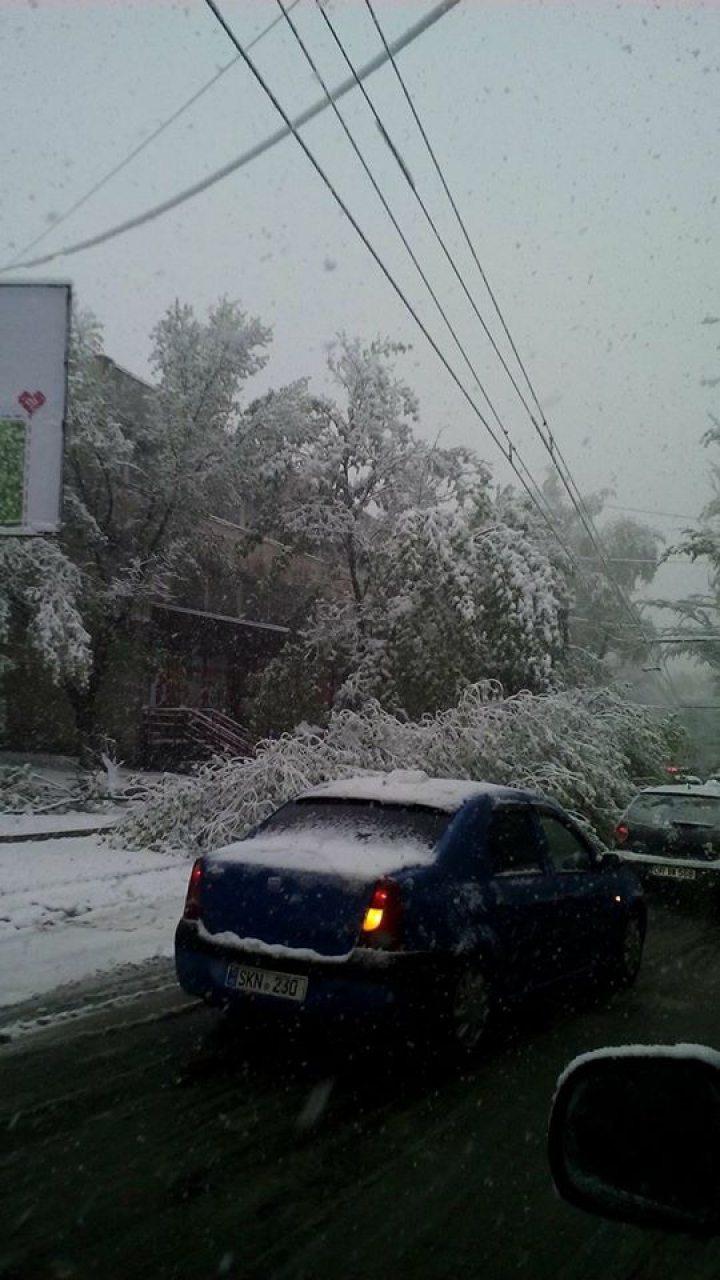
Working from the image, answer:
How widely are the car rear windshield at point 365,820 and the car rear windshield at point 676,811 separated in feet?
22.5

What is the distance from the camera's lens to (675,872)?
11.7m

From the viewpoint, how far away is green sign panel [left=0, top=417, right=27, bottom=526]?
422 inches

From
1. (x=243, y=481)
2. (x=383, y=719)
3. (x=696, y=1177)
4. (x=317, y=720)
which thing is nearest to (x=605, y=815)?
(x=383, y=719)

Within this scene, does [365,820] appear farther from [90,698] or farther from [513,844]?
[90,698]

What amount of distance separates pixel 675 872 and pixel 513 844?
6.04 m

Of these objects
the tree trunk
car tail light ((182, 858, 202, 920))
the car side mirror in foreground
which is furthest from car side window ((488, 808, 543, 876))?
the tree trunk

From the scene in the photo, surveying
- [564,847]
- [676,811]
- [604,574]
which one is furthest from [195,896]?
[604,574]

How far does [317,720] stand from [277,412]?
7592 millimetres

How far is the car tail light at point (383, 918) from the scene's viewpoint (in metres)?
5.13

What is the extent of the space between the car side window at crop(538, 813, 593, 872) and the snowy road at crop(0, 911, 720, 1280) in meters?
1.10

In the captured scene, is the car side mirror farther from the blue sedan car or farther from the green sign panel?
the green sign panel

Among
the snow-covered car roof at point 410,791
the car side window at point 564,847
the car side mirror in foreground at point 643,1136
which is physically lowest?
the car side window at point 564,847

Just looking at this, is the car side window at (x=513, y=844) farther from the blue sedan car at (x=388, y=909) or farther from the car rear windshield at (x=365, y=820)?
the car rear windshield at (x=365, y=820)

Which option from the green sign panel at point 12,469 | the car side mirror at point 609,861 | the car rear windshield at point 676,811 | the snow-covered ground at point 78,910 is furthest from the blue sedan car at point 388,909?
the green sign panel at point 12,469
